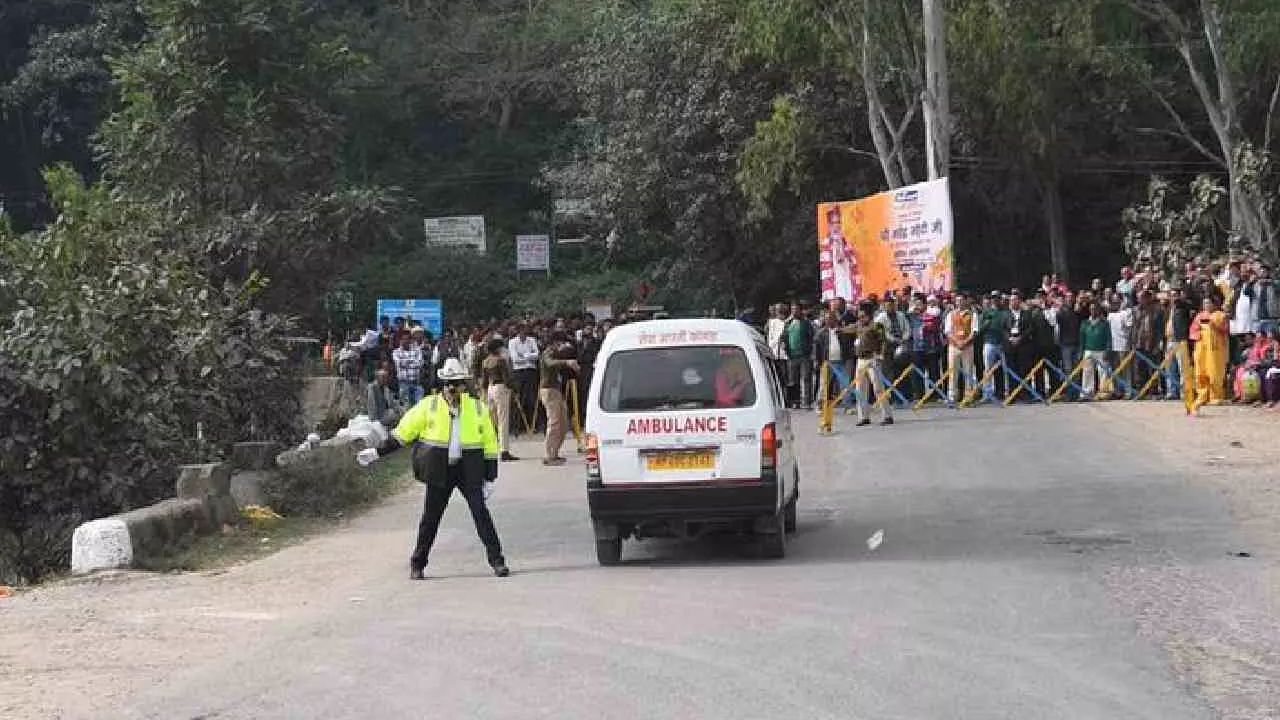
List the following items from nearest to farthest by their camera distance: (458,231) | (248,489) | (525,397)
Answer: (248,489) < (525,397) < (458,231)

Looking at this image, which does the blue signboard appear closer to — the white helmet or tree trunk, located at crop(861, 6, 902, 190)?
tree trunk, located at crop(861, 6, 902, 190)

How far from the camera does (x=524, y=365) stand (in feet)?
85.1

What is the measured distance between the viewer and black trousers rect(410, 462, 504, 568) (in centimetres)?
1268

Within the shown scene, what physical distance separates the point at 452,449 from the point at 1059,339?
17.3m

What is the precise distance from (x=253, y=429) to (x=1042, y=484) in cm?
1092

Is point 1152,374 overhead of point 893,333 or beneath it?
beneath

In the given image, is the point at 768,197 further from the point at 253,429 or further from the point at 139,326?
the point at 139,326

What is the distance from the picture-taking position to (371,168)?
5991 centimetres

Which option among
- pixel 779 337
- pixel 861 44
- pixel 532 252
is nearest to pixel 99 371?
pixel 779 337

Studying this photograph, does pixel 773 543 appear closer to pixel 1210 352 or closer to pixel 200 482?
pixel 200 482

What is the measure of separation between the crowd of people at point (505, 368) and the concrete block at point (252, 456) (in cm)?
247

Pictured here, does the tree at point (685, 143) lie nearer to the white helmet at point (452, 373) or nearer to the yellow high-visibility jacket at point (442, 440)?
the white helmet at point (452, 373)

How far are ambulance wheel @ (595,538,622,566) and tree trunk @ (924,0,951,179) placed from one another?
21.1m

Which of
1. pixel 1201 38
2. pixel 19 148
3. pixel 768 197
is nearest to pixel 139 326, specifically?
pixel 768 197
